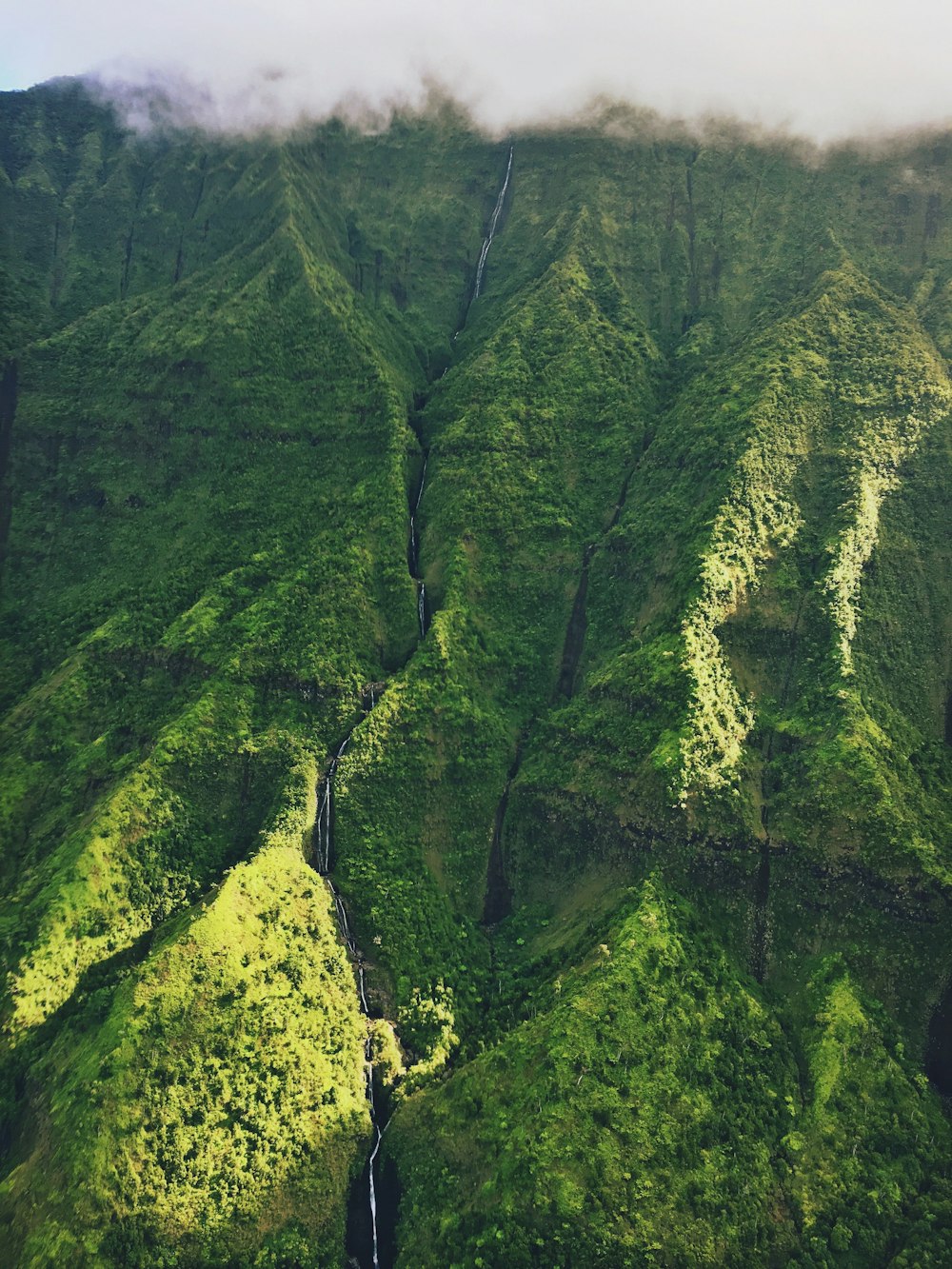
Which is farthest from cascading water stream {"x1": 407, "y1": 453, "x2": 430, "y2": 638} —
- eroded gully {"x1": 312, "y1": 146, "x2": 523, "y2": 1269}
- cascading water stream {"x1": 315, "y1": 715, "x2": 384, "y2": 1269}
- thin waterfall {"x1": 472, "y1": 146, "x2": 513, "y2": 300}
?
thin waterfall {"x1": 472, "y1": 146, "x2": 513, "y2": 300}

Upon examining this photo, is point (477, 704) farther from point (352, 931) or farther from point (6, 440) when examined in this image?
point (6, 440)

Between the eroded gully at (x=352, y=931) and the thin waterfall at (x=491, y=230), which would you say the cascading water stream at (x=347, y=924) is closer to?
the eroded gully at (x=352, y=931)

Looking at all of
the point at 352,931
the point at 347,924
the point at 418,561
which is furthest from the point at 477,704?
the point at 352,931

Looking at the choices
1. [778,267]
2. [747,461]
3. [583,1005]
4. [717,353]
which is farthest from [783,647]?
[778,267]

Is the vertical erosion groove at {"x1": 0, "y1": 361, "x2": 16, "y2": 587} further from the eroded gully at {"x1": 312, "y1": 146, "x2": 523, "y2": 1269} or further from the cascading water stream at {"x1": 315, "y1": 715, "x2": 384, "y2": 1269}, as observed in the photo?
the cascading water stream at {"x1": 315, "y1": 715, "x2": 384, "y2": 1269}

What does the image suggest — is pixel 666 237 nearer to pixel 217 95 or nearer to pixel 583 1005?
pixel 217 95

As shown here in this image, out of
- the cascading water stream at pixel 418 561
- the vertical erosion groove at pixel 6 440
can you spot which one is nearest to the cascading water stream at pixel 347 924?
the cascading water stream at pixel 418 561
